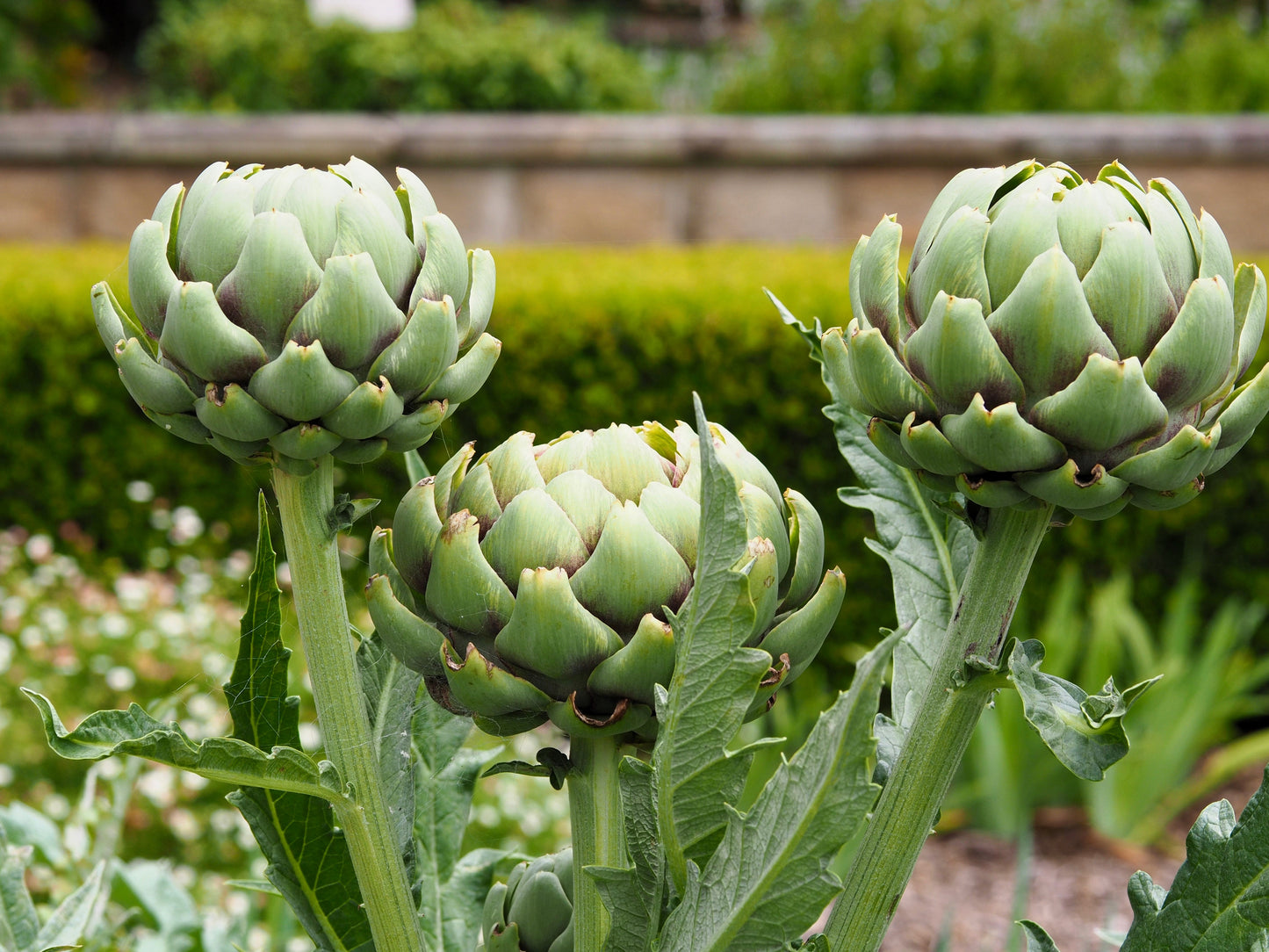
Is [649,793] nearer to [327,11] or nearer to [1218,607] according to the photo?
[1218,607]

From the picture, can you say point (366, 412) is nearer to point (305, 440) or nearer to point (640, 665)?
point (305, 440)

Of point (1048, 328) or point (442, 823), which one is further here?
point (442, 823)

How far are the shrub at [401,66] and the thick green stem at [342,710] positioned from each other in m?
5.19

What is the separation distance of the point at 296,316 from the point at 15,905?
38cm

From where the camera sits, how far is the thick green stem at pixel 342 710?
52 cm

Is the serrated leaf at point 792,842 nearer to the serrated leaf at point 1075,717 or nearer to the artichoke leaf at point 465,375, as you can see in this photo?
the serrated leaf at point 1075,717

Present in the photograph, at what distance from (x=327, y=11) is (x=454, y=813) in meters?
6.21

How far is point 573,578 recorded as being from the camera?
19.5 inches

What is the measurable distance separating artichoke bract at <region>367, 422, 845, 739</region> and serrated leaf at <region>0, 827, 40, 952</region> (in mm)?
301

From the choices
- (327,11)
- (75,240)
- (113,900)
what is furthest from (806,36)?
(113,900)

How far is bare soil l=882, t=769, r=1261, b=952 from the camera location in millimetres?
2549

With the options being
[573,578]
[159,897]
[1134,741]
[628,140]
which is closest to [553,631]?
[573,578]

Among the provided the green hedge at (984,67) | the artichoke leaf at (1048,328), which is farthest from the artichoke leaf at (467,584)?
the green hedge at (984,67)

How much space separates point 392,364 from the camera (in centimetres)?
50
